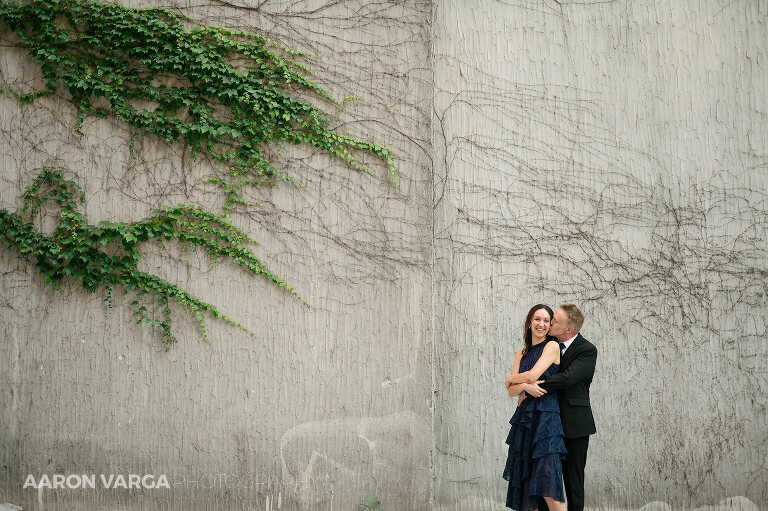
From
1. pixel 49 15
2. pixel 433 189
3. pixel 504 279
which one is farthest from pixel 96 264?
pixel 504 279

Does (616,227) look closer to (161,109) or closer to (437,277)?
(437,277)

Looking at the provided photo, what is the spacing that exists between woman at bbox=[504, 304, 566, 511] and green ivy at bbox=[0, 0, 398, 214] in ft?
6.14

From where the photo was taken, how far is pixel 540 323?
381cm

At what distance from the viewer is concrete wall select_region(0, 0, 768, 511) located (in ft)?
15.6

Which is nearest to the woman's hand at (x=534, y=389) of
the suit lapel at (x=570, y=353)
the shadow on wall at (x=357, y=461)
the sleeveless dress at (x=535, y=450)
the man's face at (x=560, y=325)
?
the sleeveless dress at (x=535, y=450)

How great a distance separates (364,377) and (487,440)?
122cm

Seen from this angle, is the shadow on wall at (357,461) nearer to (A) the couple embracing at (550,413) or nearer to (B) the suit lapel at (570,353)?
(A) the couple embracing at (550,413)

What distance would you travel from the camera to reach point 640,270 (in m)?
5.23

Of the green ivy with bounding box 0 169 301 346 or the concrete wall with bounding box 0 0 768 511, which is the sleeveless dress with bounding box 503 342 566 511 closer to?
the concrete wall with bounding box 0 0 768 511

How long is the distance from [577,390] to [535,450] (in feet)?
1.61

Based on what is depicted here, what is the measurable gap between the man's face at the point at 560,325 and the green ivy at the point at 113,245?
2.10 metres

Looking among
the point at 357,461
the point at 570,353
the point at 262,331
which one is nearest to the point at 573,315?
the point at 570,353

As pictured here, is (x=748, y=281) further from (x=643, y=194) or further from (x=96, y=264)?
(x=96, y=264)

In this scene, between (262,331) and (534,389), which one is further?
(262,331)
